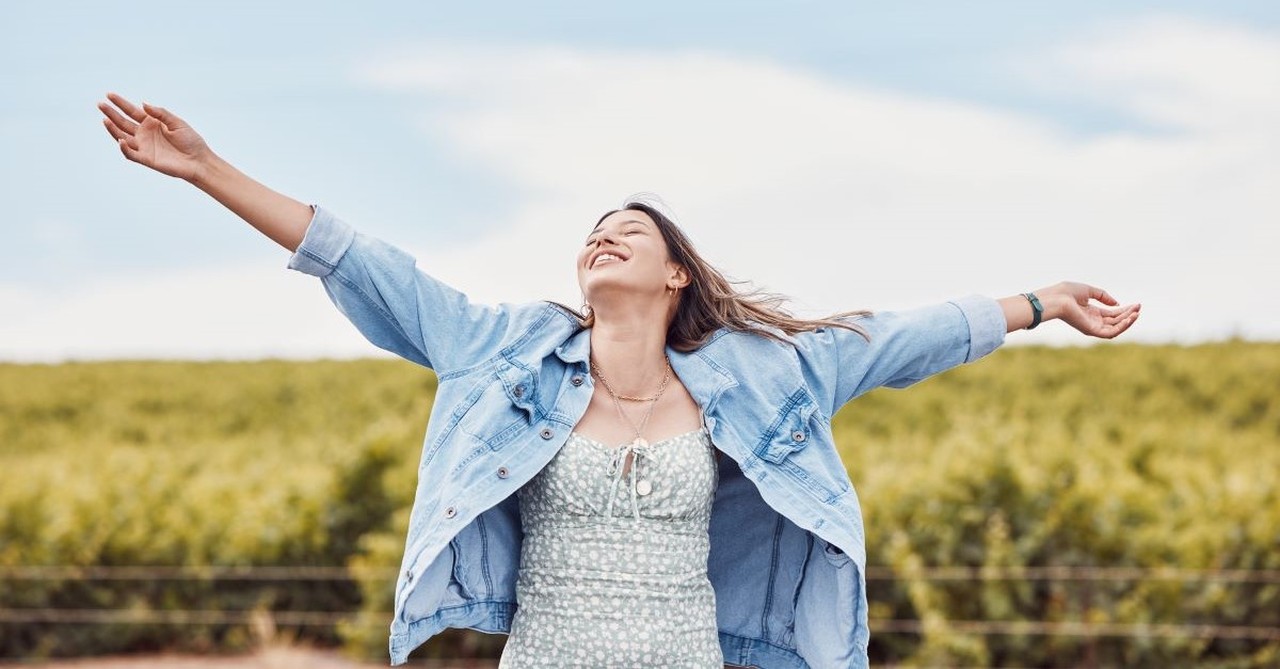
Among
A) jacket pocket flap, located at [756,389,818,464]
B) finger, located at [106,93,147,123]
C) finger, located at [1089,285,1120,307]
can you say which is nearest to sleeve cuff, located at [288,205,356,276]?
finger, located at [106,93,147,123]

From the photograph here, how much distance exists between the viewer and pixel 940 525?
8062 millimetres

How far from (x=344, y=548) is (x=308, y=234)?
731 cm

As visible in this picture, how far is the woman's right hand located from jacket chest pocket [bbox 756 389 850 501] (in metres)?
1.41

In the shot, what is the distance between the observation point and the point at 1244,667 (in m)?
7.63

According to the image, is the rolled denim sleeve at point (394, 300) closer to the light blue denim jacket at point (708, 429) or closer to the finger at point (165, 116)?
the light blue denim jacket at point (708, 429)

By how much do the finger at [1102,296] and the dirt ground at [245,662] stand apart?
631cm

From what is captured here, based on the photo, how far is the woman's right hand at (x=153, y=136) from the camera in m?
2.82

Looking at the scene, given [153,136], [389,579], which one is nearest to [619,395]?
[153,136]

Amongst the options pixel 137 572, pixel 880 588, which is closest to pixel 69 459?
pixel 137 572

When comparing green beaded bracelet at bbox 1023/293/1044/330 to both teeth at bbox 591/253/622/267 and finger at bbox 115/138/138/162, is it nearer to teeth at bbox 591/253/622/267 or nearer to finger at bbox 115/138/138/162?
teeth at bbox 591/253/622/267

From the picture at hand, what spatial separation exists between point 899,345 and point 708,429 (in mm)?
511

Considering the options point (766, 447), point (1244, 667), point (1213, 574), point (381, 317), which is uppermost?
point (381, 317)

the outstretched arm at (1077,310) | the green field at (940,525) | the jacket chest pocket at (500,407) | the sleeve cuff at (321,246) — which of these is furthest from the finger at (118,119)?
the green field at (940,525)

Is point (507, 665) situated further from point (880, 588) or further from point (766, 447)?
point (880, 588)
